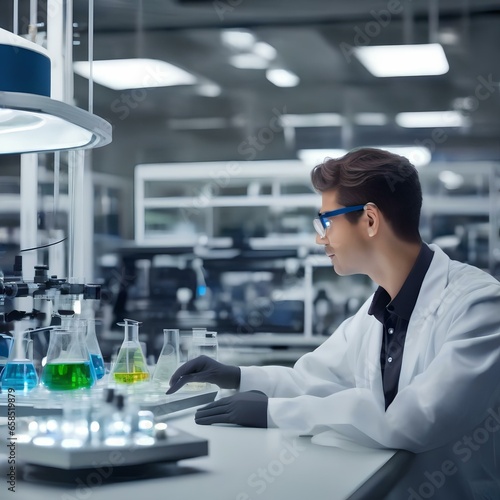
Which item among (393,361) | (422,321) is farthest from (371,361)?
(422,321)

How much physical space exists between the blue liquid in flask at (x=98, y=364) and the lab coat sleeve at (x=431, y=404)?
0.66 m

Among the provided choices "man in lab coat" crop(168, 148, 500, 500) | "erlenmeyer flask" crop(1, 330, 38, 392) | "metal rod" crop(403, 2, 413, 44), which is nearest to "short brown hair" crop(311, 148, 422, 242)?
"man in lab coat" crop(168, 148, 500, 500)

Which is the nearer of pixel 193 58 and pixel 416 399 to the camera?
pixel 416 399

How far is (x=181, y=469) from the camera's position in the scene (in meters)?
1.24

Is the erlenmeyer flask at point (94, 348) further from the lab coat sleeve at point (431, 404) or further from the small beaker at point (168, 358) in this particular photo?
the lab coat sleeve at point (431, 404)

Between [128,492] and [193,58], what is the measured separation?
21.1ft

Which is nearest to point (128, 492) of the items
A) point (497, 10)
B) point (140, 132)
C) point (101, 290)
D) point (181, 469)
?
point (181, 469)

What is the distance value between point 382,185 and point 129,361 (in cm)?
88

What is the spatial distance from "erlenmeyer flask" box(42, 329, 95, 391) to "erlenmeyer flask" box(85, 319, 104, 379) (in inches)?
9.1

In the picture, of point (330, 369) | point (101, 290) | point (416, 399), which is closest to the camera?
point (416, 399)

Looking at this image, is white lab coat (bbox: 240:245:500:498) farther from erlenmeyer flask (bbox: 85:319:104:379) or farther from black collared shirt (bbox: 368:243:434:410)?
erlenmeyer flask (bbox: 85:319:104:379)

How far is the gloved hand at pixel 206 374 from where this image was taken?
6.27ft

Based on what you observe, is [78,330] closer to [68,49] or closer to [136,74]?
[68,49]

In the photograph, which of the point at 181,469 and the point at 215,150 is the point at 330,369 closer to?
the point at 181,469
